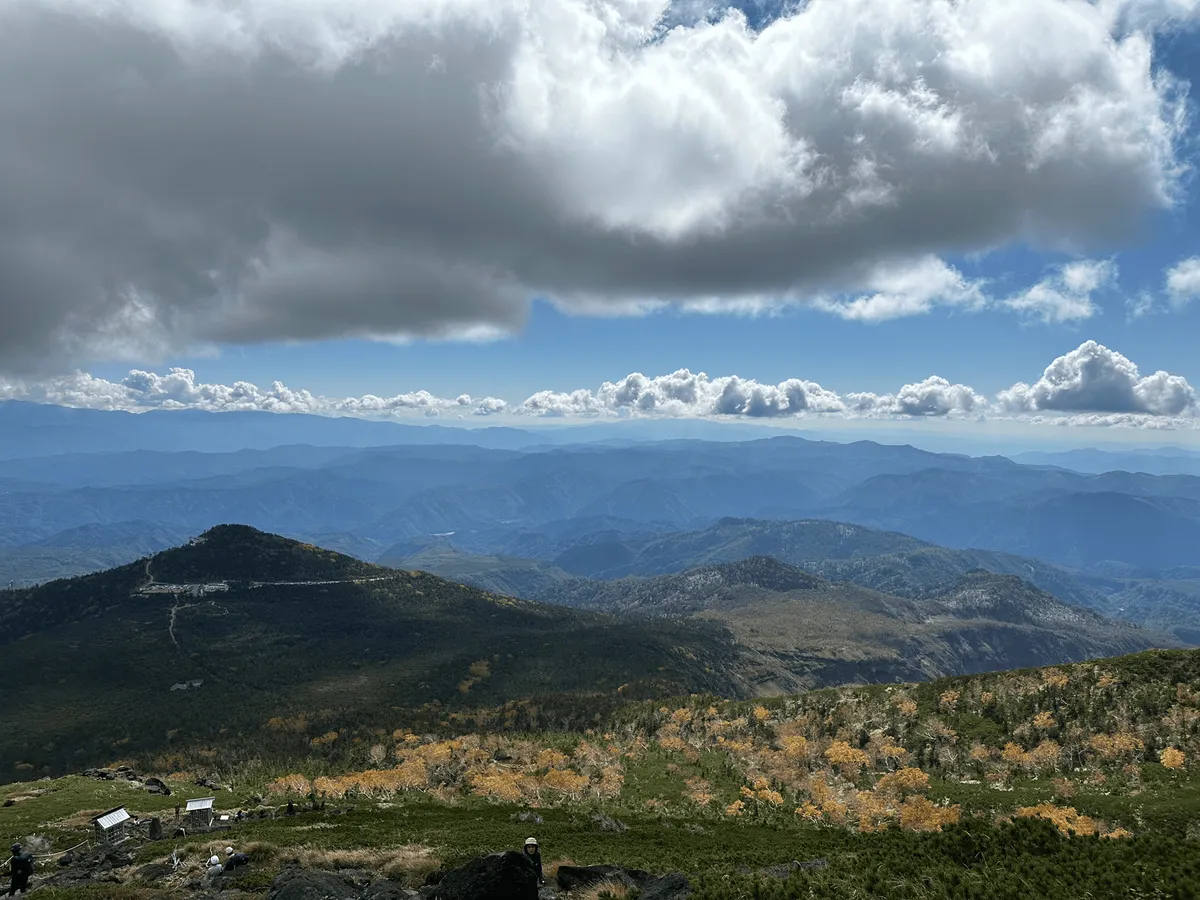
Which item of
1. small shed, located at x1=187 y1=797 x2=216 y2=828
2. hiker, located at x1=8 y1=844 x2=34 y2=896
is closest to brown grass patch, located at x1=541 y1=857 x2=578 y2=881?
hiker, located at x1=8 y1=844 x2=34 y2=896

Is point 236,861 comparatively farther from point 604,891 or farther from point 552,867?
point 604,891

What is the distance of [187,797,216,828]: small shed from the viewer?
53.4 m

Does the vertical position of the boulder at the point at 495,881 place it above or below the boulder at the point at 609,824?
above

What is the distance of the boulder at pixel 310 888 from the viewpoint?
102 feet


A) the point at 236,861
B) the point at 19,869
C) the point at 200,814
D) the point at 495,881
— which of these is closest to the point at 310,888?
the point at 495,881

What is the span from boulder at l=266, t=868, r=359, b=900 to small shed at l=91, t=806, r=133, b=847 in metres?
28.6

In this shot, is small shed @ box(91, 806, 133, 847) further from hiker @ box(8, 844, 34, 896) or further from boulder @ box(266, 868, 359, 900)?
boulder @ box(266, 868, 359, 900)

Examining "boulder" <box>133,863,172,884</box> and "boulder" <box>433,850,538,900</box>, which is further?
"boulder" <box>133,863,172,884</box>

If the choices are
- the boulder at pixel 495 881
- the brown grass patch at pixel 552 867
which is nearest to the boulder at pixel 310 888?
the boulder at pixel 495 881

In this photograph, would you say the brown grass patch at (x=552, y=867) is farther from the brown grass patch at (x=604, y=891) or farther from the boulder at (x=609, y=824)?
the boulder at (x=609, y=824)

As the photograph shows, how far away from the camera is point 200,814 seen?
2167 inches

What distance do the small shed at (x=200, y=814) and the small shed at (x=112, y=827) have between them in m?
4.64

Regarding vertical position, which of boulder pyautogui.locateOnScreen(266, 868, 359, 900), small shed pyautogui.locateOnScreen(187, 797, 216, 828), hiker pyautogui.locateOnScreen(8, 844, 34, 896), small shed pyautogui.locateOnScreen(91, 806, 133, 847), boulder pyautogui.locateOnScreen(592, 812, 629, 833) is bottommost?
boulder pyautogui.locateOnScreen(592, 812, 629, 833)

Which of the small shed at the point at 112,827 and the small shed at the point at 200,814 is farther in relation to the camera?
the small shed at the point at 200,814
